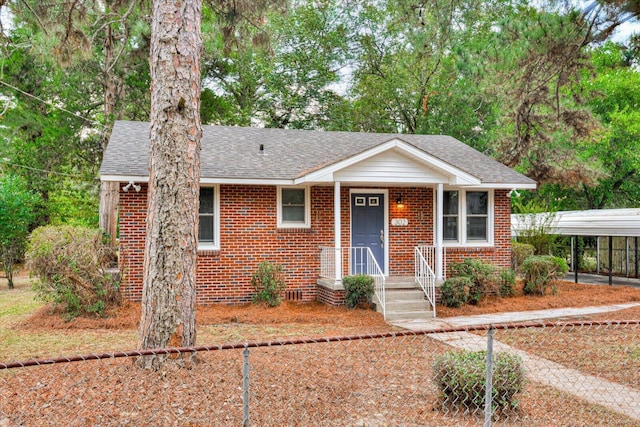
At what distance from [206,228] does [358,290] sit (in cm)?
384

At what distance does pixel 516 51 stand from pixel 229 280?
25.3ft

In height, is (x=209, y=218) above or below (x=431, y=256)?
above

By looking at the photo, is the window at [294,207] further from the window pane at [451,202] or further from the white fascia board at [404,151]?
the window pane at [451,202]

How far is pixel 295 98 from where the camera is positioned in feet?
86.1

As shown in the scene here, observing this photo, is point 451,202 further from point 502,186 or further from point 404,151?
point 404,151

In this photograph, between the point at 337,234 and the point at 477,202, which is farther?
the point at 477,202

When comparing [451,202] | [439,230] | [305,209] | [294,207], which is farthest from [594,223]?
[294,207]

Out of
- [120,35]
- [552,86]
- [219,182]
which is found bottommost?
[219,182]

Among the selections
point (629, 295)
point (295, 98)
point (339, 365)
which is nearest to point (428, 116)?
point (295, 98)

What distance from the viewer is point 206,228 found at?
11867 millimetres

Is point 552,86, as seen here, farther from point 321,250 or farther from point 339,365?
point 339,365

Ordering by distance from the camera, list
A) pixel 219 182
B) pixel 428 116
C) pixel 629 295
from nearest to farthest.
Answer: pixel 219 182
pixel 629 295
pixel 428 116

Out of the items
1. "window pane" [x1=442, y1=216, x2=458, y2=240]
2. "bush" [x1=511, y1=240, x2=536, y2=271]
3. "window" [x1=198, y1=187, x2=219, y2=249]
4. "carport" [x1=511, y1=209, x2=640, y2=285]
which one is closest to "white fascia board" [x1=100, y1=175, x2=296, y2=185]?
"window" [x1=198, y1=187, x2=219, y2=249]

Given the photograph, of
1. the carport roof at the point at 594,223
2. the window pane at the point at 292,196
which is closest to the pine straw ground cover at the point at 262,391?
the window pane at the point at 292,196
